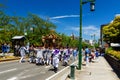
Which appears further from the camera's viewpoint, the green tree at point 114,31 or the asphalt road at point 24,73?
the green tree at point 114,31

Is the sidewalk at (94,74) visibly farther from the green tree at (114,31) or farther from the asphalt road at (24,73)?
the green tree at (114,31)

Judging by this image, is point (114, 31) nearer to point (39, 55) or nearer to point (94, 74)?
point (39, 55)

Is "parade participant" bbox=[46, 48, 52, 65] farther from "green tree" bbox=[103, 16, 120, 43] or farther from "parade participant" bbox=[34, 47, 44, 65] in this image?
"green tree" bbox=[103, 16, 120, 43]

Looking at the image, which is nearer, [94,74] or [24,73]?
[24,73]

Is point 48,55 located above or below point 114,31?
below

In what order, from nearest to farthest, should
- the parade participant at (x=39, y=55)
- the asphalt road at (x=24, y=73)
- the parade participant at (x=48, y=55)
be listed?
the asphalt road at (x=24, y=73) → the parade participant at (x=48, y=55) → the parade participant at (x=39, y=55)

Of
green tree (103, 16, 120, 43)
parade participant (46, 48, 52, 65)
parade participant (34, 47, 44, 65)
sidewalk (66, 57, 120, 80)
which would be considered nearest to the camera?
sidewalk (66, 57, 120, 80)

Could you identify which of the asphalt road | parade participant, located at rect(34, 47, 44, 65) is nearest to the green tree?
parade participant, located at rect(34, 47, 44, 65)

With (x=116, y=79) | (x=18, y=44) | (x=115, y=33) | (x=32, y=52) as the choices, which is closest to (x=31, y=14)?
(x=115, y=33)

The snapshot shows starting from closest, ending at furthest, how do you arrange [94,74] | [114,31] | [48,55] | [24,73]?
[24,73] → [94,74] → [48,55] → [114,31]

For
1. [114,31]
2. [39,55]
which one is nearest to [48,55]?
[39,55]

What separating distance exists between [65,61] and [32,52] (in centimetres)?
346

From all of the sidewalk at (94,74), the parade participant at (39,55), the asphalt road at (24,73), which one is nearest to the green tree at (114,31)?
the parade participant at (39,55)

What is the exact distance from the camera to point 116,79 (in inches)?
624
